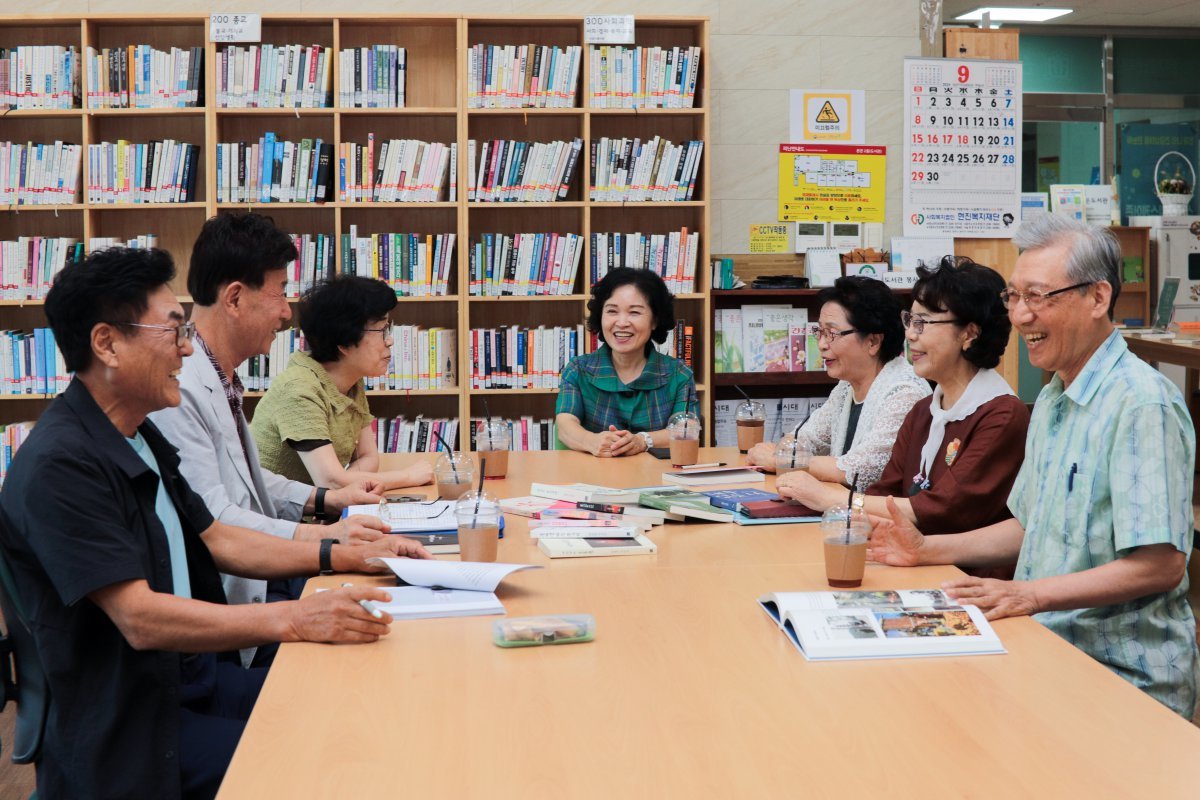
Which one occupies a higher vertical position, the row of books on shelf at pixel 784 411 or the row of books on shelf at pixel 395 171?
the row of books on shelf at pixel 395 171

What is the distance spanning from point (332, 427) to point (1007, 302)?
1968mm

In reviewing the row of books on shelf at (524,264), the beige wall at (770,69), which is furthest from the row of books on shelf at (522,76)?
the row of books on shelf at (524,264)

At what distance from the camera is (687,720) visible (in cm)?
151

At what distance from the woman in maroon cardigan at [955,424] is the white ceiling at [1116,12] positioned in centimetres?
637

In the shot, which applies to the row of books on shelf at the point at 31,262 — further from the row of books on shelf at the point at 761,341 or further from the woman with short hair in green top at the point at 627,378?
the row of books on shelf at the point at 761,341

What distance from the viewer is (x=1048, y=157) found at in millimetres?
9234

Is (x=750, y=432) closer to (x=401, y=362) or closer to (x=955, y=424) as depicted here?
(x=955, y=424)

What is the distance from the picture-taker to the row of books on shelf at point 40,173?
16.9 feet

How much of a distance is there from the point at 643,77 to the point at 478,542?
11.5 feet

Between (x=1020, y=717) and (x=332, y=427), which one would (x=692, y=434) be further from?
(x=1020, y=717)

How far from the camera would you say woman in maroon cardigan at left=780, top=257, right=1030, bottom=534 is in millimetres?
2609

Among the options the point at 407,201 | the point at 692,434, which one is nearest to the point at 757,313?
the point at 407,201

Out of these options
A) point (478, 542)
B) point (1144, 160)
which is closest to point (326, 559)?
point (478, 542)

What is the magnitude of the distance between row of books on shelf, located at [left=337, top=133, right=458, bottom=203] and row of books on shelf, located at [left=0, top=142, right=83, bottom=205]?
1.21m
